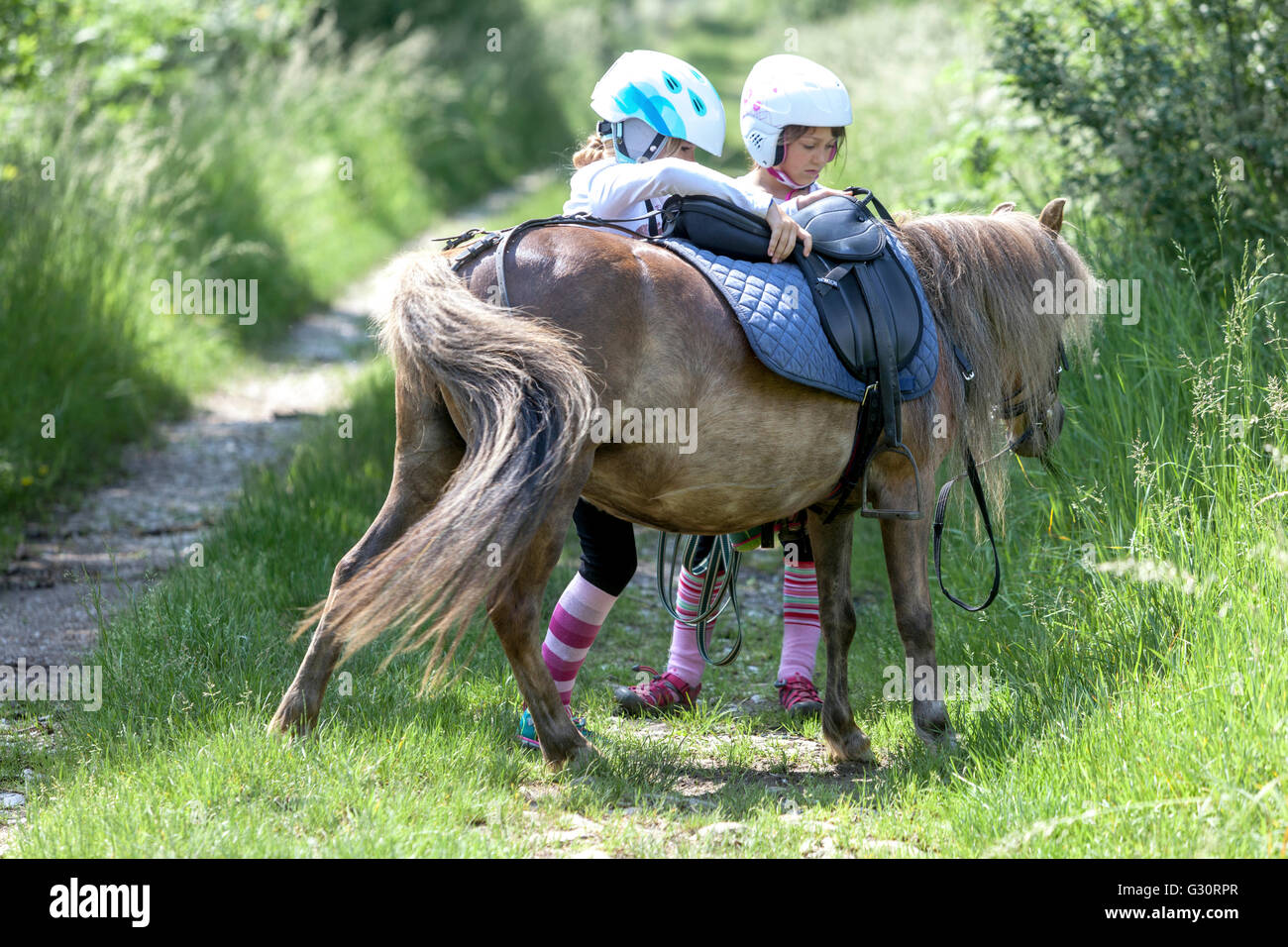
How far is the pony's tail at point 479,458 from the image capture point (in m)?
2.96

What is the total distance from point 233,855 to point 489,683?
1.50 metres

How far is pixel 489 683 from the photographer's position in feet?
13.8

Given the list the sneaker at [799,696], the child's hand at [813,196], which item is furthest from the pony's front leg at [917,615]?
the child's hand at [813,196]

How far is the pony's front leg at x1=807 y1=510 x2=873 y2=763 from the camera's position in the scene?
12.7 feet

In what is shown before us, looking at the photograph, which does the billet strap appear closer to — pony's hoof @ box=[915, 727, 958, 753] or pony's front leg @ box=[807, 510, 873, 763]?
pony's front leg @ box=[807, 510, 873, 763]

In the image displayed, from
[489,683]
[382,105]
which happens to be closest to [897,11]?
[382,105]

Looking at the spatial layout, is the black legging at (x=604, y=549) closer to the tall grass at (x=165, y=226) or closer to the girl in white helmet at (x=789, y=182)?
the girl in white helmet at (x=789, y=182)

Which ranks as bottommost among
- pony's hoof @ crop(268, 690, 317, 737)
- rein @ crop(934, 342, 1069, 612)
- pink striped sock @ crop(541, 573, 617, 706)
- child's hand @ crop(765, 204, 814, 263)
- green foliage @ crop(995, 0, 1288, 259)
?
pony's hoof @ crop(268, 690, 317, 737)

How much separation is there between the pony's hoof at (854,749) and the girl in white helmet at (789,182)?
368 millimetres

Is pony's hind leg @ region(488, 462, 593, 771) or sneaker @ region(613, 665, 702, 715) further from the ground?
pony's hind leg @ region(488, 462, 593, 771)

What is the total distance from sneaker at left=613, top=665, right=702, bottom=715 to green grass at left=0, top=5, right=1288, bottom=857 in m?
0.08

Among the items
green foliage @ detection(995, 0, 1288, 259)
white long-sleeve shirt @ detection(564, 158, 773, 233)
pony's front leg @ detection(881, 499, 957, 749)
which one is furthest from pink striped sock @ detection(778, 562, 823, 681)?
green foliage @ detection(995, 0, 1288, 259)

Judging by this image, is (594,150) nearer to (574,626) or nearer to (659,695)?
(574,626)
